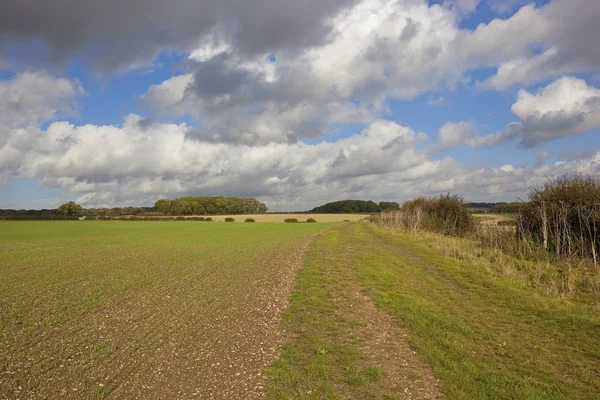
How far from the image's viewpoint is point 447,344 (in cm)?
854

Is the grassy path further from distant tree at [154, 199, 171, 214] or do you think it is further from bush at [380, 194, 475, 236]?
distant tree at [154, 199, 171, 214]

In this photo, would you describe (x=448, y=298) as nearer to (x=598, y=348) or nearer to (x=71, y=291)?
(x=598, y=348)

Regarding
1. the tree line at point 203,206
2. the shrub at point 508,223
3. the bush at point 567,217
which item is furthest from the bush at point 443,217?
the tree line at point 203,206

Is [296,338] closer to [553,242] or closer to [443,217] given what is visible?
[553,242]

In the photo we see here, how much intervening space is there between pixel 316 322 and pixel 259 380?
3.95m

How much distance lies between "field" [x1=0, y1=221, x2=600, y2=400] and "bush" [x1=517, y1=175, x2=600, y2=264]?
8.37 metres

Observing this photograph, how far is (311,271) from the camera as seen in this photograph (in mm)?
19734

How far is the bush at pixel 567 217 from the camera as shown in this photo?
69.8 ft

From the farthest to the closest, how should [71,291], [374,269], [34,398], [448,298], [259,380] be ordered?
[374,269]
[71,291]
[448,298]
[259,380]
[34,398]

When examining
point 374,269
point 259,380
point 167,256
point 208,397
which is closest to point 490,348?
point 259,380

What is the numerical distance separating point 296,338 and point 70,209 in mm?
155087

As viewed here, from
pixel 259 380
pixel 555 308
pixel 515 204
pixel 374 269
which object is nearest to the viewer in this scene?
pixel 259 380

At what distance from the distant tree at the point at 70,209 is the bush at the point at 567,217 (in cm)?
14752

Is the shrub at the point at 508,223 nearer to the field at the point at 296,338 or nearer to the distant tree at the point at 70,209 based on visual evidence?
the field at the point at 296,338
